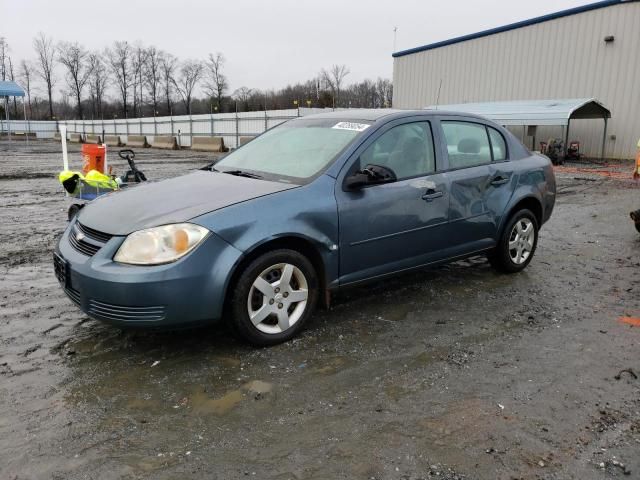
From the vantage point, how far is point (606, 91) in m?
22.6

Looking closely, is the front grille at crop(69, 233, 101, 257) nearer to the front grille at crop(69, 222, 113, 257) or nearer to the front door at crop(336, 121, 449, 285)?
the front grille at crop(69, 222, 113, 257)

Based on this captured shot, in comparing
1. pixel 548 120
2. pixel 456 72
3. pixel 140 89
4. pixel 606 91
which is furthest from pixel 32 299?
pixel 140 89

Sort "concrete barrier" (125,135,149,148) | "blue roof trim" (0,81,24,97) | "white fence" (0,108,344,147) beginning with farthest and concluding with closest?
"concrete barrier" (125,135,149,148), "blue roof trim" (0,81,24,97), "white fence" (0,108,344,147)

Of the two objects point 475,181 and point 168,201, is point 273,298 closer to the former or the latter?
point 168,201

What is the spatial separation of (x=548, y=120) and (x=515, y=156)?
16220mm

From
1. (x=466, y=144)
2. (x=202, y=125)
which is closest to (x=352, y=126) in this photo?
(x=466, y=144)

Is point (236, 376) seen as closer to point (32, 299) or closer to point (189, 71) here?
point (32, 299)

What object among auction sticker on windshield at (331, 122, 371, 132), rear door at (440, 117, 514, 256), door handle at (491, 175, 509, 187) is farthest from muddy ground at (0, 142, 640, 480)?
auction sticker on windshield at (331, 122, 371, 132)

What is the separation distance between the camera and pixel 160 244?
10.6ft

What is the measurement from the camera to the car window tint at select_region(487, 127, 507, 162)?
5.18m

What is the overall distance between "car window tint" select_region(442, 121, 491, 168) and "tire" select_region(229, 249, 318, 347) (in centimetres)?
185

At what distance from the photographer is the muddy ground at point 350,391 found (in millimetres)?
2486

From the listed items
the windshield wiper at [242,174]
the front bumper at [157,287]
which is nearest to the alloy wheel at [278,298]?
the front bumper at [157,287]

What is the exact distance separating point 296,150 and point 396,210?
3.22 ft
